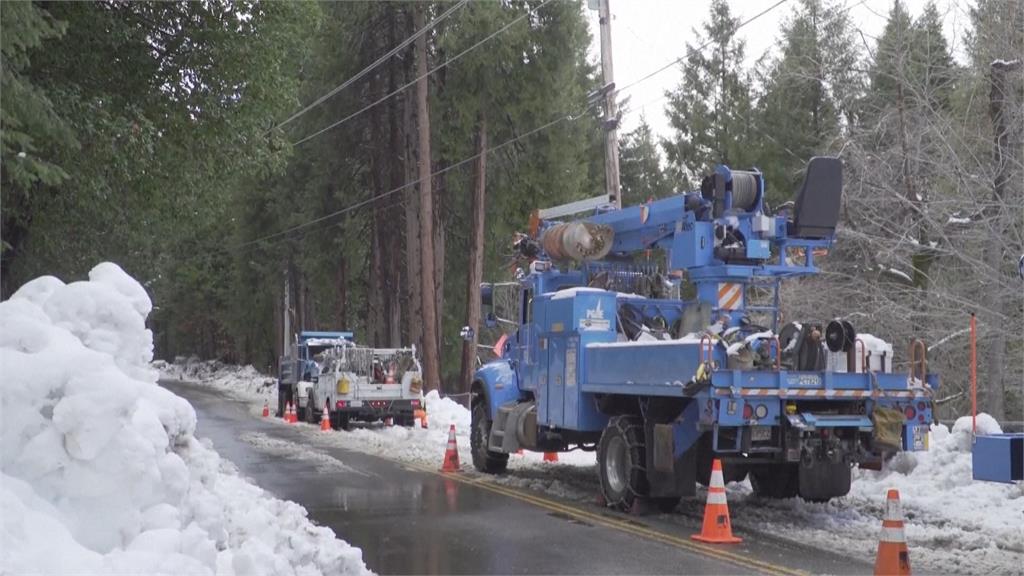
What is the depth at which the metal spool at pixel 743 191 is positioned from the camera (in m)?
13.1

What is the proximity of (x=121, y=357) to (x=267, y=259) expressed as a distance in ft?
143

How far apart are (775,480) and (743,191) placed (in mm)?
3619

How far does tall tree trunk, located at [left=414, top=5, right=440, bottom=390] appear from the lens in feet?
103

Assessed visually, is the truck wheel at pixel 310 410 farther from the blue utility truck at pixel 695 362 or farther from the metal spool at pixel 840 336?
the metal spool at pixel 840 336

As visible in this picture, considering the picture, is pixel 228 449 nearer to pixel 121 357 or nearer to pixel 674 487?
pixel 674 487

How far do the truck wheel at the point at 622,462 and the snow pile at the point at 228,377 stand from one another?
110 feet

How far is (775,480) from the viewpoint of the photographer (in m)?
13.3

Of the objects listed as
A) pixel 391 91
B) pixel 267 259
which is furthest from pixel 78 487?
pixel 267 259

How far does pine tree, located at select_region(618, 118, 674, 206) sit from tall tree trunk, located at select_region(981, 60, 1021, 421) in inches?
1368

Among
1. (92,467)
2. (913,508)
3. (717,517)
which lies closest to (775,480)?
(913,508)

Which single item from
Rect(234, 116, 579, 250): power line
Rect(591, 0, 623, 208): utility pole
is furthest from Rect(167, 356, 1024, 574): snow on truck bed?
Rect(234, 116, 579, 250): power line

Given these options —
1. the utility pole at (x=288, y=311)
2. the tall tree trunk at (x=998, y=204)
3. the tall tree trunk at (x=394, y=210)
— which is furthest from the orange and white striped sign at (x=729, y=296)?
the utility pole at (x=288, y=311)

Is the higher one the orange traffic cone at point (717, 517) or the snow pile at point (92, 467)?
the snow pile at point (92, 467)

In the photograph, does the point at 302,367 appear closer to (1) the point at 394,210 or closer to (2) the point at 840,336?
(1) the point at 394,210
